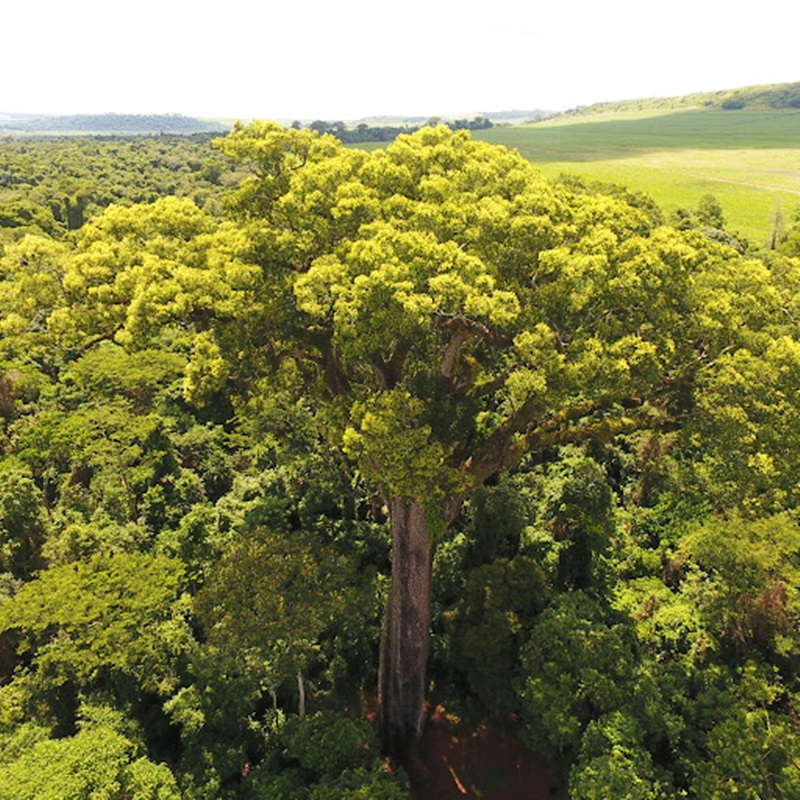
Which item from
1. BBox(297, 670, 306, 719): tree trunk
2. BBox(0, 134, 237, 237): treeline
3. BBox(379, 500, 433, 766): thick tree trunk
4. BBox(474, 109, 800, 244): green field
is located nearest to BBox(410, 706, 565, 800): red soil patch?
BBox(379, 500, 433, 766): thick tree trunk

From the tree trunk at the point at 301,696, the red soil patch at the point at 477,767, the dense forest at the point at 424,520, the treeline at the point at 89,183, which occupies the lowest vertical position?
the red soil patch at the point at 477,767

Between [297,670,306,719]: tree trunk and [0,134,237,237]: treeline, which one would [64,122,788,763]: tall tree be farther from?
[0,134,237,237]: treeline

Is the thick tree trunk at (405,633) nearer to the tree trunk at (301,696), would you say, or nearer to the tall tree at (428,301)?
the tall tree at (428,301)

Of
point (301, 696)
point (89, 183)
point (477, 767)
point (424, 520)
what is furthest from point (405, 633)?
point (89, 183)

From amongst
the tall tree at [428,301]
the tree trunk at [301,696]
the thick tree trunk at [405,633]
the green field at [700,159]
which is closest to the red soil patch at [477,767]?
the thick tree trunk at [405,633]

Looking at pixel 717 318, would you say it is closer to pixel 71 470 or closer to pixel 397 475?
pixel 397 475

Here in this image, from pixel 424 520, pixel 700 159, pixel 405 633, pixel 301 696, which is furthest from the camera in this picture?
pixel 700 159

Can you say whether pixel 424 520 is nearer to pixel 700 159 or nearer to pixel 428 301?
pixel 428 301
